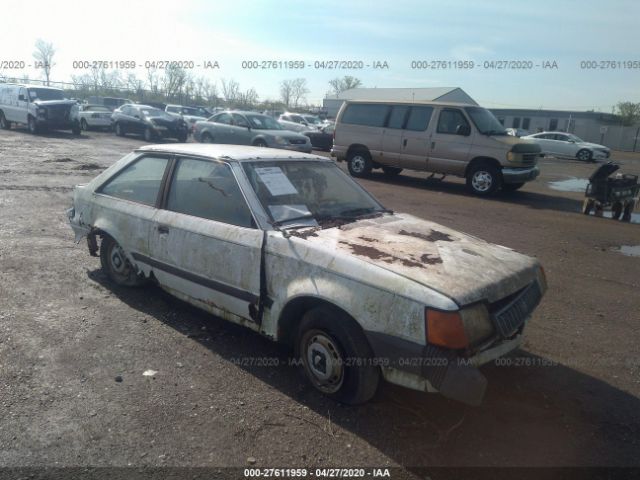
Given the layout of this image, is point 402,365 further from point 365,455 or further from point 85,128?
point 85,128

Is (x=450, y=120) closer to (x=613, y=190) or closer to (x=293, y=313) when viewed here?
(x=613, y=190)

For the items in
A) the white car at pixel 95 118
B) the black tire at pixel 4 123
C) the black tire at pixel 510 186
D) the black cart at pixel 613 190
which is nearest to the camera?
the black cart at pixel 613 190

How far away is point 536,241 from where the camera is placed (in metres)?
7.52

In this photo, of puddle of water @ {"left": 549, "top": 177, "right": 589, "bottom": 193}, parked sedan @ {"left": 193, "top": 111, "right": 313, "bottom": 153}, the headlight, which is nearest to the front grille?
the headlight

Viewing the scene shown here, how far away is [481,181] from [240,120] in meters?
8.34

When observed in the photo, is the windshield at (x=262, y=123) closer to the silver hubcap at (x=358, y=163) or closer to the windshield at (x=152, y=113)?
the silver hubcap at (x=358, y=163)

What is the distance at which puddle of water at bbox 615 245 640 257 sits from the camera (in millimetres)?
7031

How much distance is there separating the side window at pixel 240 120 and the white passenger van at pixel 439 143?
3575 millimetres

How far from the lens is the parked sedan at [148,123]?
2092cm

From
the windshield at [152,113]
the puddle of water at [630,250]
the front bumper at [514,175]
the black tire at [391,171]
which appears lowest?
the puddle of water at [630,250]

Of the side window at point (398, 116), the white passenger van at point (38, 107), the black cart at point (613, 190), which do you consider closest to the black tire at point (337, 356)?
the black cart at point (613, 190)

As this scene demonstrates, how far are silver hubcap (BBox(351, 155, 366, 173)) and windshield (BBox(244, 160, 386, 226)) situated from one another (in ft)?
31.8

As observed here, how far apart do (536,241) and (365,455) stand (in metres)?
5.94

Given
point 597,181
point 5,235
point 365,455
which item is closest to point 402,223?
point 365,455
